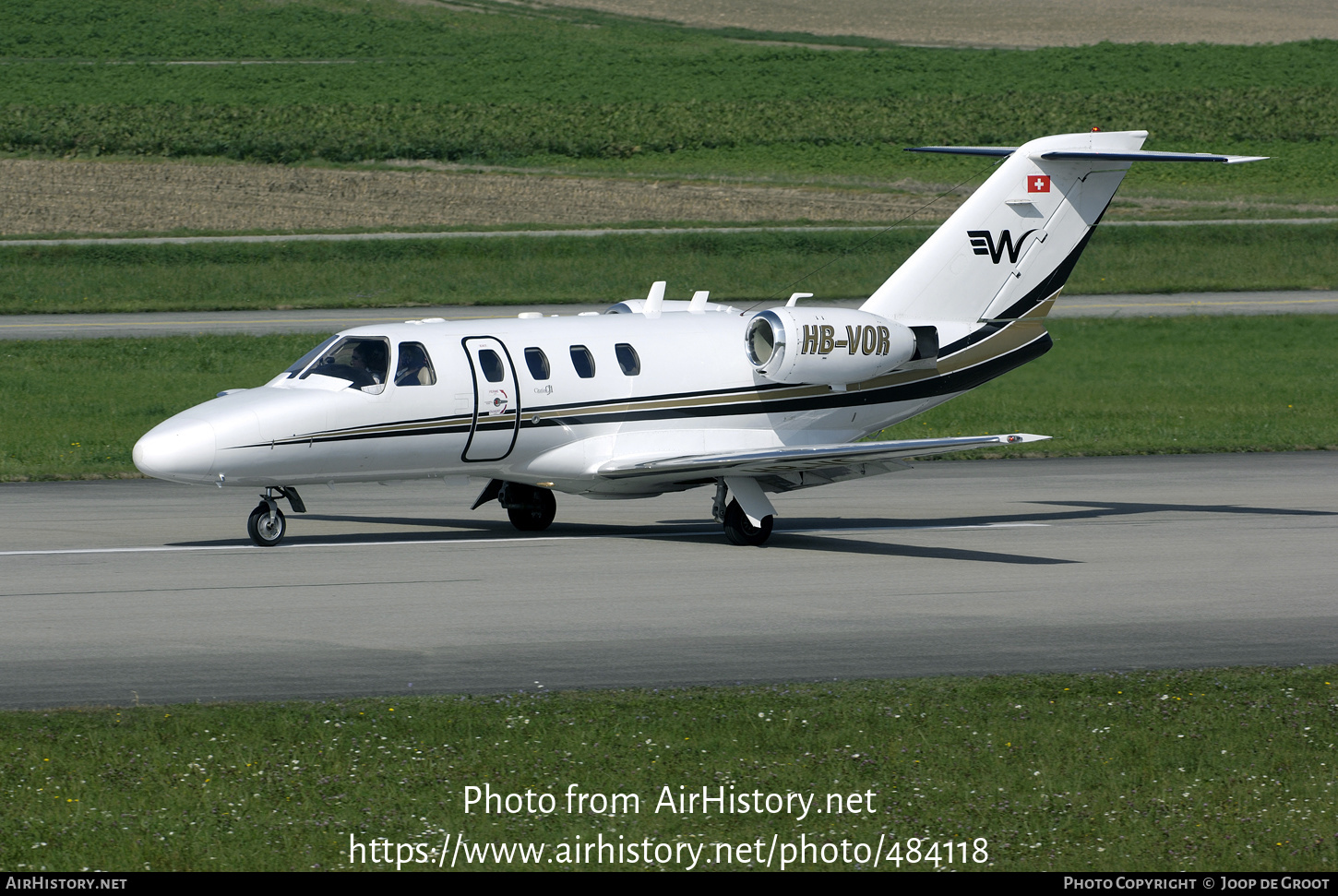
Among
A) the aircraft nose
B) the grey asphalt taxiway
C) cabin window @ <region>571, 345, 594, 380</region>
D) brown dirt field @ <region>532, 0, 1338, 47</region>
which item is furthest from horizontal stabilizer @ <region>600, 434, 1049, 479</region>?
brown dirt field @ <region>532, 0, 1338, 47</region>

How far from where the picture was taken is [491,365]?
19703 millimetres

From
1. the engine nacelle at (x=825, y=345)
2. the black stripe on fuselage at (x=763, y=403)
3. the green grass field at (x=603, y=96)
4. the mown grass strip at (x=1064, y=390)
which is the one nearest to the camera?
the black stripe on fuselage at (x=763, y=403)

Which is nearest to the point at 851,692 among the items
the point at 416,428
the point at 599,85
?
the point at 416,428

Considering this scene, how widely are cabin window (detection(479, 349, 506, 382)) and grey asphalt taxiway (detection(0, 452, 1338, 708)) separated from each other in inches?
82.6

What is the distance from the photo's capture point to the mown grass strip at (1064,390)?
95.9 ft

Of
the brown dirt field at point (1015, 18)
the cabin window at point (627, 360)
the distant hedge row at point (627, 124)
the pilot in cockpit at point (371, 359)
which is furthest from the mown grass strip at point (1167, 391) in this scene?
the brown dirt field at point (1015, 18)

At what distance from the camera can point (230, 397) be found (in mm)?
18922

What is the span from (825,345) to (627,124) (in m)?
59.9

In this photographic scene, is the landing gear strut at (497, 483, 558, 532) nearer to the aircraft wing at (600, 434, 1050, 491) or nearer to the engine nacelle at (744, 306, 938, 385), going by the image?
the aircraft wing at (600, 434, 1050, 491)

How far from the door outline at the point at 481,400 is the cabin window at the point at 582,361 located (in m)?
0.80

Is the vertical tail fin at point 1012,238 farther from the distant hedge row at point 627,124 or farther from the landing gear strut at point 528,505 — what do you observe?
the distant hedge row at point 627,124

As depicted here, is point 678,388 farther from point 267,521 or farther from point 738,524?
point 267,521

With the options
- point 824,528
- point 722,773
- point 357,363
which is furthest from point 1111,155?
point 722,773

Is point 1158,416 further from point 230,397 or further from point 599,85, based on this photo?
point 599,85
